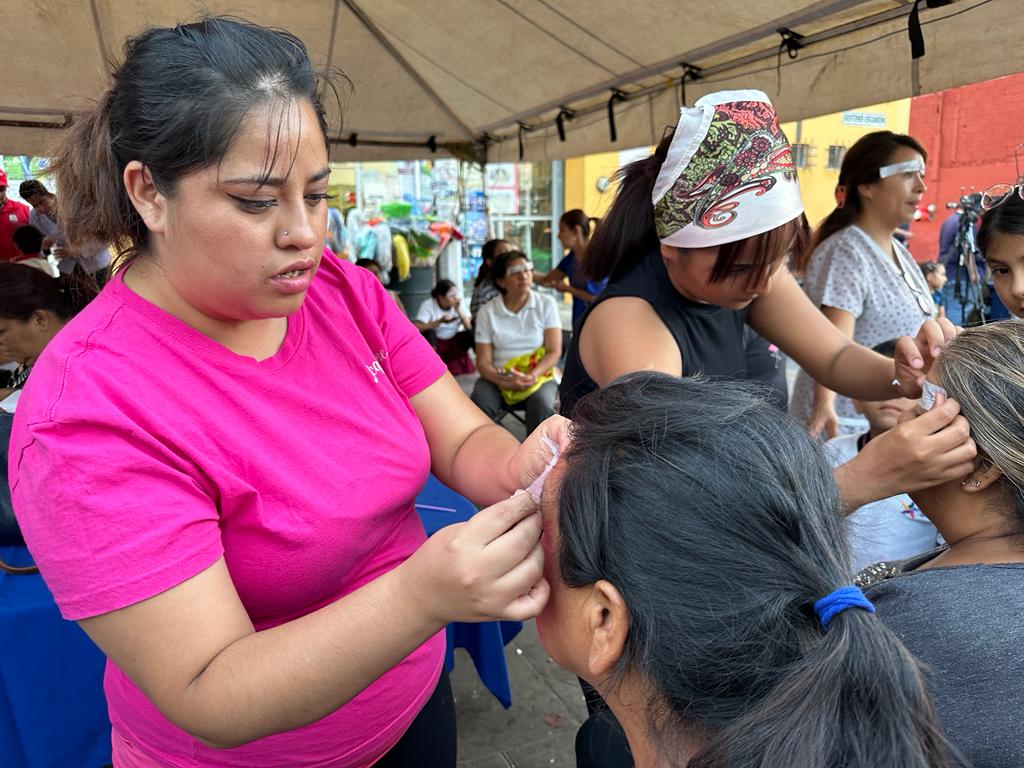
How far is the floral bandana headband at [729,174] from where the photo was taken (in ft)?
4.82

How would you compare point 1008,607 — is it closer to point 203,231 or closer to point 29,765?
point 203,231

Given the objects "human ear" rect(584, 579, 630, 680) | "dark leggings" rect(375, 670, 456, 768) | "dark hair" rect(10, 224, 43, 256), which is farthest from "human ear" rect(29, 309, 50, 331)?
"dark hair" rect(10, 224, 43, 256)

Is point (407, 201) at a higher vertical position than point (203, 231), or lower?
higher

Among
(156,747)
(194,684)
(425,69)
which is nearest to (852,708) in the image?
(194,684)

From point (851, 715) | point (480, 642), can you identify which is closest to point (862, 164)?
point (480, 642)

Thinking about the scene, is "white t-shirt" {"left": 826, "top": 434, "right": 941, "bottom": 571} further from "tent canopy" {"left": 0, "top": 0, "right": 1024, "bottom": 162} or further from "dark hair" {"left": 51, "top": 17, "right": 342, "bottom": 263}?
"dark hair" {"left": 51, "top": 17, "right": 342, "bottom": 263}

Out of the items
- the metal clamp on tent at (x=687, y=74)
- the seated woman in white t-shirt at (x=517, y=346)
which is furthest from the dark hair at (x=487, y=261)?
the metal clamp on tent at (x=687, y=74)

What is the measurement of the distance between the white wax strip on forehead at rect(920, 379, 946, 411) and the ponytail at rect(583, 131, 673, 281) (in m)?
0.70

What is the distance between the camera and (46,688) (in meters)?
1.75

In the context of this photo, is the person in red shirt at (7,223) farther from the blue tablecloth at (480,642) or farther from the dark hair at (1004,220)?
the dark hair at (1004,220)

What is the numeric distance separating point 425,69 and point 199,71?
4174 mm

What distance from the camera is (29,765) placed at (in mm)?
1771

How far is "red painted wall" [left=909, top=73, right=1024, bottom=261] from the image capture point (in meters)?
2.58

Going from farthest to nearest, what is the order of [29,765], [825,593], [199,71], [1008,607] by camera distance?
1. [29,765]
2. [1008,607]
3. [199,71]
4. [825,593]
